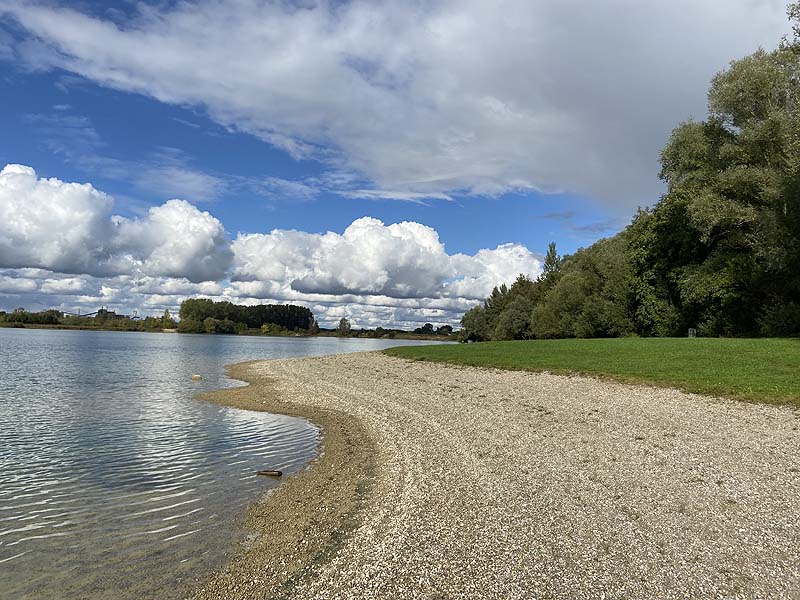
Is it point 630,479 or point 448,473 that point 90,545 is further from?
point 630,479

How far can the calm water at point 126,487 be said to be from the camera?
21.1 feet

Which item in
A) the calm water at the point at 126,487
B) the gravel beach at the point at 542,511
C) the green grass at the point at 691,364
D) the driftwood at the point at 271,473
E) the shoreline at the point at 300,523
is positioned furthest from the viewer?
the green grass at the point at 691,364

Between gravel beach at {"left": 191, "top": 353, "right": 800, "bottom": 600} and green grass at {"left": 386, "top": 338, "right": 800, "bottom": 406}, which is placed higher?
green grass at {"left": 386, "top": 338, "right": 800, "bottom": 406}

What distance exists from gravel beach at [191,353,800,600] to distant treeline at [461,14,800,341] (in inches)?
897

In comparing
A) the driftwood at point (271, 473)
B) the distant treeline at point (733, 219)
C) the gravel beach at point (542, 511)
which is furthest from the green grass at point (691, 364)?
the driftwood at point (271, 473)

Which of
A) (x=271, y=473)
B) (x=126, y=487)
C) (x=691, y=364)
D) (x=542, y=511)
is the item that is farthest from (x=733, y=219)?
(x=126, y=487)

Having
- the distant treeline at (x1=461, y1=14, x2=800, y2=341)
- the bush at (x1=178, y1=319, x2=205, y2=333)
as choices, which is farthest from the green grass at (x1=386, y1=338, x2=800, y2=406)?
the bush at (x1=178, y1=319, x2=205, y2=333)

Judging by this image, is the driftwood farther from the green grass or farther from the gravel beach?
the green grass

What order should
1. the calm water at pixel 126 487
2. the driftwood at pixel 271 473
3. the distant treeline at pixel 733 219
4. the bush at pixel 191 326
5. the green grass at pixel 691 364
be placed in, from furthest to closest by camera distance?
1. the bush at pixel 191 326
2. the distant treeline at pixel 733 219
3. the green grass at pixel 691 364
4. the driftwood at pixel 271 473
5. the calm water at pixel 126 487

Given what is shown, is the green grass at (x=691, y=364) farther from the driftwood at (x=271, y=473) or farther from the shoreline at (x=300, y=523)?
the driftwood at (x=271, y=473)

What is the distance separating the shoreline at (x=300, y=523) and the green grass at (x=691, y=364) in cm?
1229

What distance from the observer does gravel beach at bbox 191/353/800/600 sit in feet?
18.5

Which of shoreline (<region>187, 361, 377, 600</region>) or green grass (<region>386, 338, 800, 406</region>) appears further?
green grass (<region>386, 338, 800, 406</region>)

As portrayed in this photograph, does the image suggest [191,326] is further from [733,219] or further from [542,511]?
[542,511]
